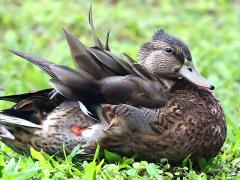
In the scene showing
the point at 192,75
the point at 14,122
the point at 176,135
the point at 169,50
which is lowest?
the point at 14,122

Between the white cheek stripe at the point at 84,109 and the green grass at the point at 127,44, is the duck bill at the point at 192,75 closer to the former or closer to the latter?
the green grass at the point at 127,44

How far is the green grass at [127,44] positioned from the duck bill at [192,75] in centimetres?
54

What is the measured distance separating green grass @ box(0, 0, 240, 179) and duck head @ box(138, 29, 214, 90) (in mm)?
652

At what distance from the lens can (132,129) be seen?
5.40 meters

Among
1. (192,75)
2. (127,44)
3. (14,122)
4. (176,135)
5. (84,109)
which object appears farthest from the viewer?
(127,44)

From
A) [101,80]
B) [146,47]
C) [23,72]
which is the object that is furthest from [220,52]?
[101,80]

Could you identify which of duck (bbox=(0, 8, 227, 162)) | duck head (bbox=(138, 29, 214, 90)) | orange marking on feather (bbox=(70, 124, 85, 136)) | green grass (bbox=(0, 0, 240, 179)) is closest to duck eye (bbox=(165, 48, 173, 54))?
duck head (bbox=(138, 29, 214, 90))

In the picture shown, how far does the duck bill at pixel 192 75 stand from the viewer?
5832mm

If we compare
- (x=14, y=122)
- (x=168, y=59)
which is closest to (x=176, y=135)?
(x=168, y=59)

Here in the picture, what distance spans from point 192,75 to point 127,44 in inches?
192

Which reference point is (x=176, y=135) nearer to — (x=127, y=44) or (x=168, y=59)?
(x=168, y=59)

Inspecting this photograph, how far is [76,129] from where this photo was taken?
18.4 feet

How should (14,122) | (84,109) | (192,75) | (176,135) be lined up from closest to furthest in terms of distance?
1. (176,135)
2. (84,109)
3. (14,122)
4. (192,75)

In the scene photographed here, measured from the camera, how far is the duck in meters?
5.42
